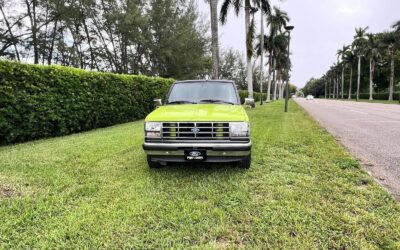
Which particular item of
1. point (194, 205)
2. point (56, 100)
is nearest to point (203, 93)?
point (194, 205)

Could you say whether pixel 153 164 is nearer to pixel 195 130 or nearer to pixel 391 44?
pixel 195 130

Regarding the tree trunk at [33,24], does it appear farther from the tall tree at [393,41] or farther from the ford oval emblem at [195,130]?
the tall tree at [393,41]

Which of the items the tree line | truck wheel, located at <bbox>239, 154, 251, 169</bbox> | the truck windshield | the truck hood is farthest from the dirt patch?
the tree line

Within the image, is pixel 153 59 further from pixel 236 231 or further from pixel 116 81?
pixel 236 231

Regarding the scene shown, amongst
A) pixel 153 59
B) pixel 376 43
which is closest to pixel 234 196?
pixel 153 59

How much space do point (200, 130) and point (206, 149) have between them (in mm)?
336

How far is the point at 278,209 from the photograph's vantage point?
3.62 metres

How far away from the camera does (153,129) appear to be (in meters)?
4.87

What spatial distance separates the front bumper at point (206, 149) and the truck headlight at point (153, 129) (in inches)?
5.5

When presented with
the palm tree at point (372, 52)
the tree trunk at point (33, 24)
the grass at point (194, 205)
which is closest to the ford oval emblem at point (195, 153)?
the grass at point (194, 205)

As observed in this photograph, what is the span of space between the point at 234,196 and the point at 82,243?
2.05m

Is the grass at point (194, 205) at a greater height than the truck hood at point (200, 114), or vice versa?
the truck hood at point (200, 114)

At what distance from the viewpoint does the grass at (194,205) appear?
2959 mm

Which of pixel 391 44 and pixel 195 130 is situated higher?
pixel 391 44
